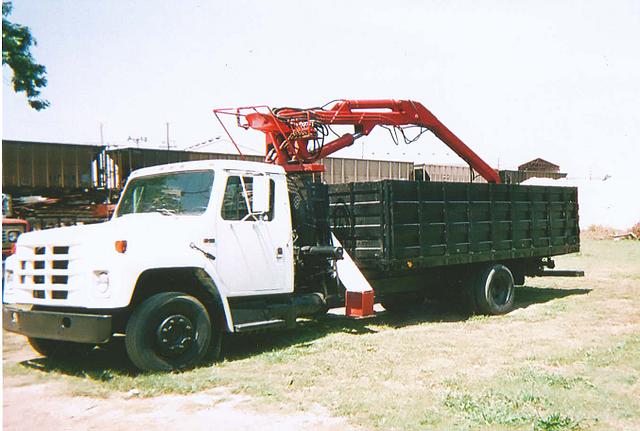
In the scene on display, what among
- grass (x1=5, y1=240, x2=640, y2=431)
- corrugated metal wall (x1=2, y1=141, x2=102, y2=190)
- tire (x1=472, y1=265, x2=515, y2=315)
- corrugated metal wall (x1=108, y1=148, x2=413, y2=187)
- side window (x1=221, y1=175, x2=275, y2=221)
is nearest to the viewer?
grass (x1=5, y1=240, x2=640, y2=431)

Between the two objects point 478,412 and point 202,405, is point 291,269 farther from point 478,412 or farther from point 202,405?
point 478,412

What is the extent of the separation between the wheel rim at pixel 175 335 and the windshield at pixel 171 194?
123 cm

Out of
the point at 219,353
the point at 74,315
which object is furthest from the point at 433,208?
the point at 74,315

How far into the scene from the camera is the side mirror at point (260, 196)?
695cm

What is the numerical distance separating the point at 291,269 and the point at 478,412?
340 cm

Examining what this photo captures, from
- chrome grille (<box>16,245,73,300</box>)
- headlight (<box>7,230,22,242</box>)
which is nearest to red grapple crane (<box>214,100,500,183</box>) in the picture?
chrome grille (<box>16,245,73,300</box>)

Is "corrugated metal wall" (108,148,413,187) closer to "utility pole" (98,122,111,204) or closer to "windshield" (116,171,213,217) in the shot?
"utility pole" (98,122,111,204)

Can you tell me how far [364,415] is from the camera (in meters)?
4.96

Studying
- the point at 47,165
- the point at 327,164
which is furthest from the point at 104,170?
the point at 327,164

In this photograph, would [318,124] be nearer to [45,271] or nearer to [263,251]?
[263,251]

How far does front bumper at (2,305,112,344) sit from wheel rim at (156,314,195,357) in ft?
1.70

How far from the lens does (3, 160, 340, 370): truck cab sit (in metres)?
6.08

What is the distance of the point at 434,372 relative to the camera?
20.9ft

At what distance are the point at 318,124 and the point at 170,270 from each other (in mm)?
3914
